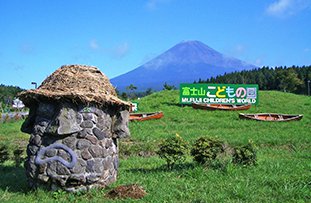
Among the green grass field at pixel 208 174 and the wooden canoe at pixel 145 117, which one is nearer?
the green grass field at pixel 208 174

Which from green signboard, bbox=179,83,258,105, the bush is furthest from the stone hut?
green signboard, bbox=179,83,258,105

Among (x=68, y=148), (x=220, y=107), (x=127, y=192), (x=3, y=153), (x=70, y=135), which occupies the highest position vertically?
(x=70, y=135)

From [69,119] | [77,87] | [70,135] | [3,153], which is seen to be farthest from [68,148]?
[3,153]

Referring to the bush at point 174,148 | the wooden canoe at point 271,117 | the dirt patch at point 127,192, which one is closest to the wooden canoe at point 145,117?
the wooden canoe at point 271,117

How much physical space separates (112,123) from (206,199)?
2935 mm

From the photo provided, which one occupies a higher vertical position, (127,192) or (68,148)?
(68,148)

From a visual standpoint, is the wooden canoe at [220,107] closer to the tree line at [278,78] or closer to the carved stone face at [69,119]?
the carved stone face at [69,119]

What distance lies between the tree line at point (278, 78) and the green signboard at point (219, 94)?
52105mm

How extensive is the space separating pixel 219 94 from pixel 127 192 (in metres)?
20.5

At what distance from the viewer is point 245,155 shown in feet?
31.3

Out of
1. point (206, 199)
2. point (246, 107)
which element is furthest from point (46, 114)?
point (246, 107)

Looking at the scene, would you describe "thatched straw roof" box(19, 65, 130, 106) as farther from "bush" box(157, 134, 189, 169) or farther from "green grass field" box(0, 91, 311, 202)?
"green grass field" box(0, 91, 311, 202)

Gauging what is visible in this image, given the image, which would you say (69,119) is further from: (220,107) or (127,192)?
(220,107)

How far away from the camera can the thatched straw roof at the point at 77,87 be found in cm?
753
